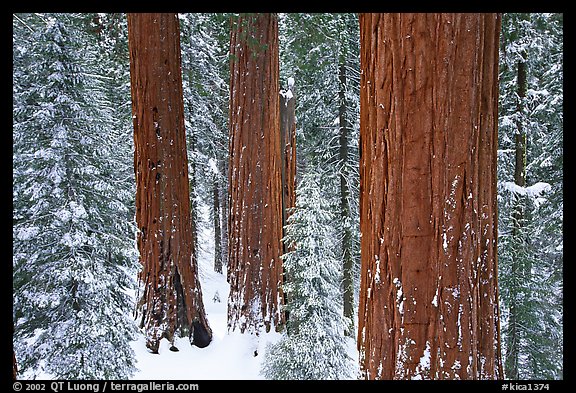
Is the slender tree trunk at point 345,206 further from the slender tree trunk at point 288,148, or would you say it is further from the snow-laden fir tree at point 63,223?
the snow-laden fir tree at point 63,223

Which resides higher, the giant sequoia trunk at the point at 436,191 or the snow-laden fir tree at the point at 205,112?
the snow-laden fir tree at the point at 205,112

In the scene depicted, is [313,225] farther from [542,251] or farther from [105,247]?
[542,251]

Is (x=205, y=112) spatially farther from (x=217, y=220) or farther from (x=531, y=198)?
(x=531, y=198)

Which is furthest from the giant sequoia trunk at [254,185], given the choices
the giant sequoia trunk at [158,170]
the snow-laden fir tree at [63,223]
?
the snow-laden fir tree at [63,223]

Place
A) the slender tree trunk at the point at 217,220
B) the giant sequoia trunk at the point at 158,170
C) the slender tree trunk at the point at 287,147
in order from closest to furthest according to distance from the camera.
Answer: the giant sequoia trunk at the point at 158,170, the slender tree trunk at the point at 287,147, the slender tree trunk at the point at 217,220

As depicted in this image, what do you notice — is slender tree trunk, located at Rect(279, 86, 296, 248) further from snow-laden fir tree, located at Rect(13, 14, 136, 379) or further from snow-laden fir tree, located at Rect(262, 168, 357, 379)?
snow-laden fir tree, located at Rect(13, 14, 136, 379)
